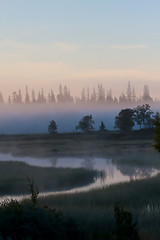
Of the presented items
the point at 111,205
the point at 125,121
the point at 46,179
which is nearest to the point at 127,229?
the point at 111,205

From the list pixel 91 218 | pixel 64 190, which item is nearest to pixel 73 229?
pixel 91 218

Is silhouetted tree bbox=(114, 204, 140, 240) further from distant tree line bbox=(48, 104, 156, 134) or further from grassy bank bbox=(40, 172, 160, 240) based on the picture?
distant tree line bbox=(48, 104, 156, 134)

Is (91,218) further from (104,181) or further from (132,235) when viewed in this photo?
(104,181)

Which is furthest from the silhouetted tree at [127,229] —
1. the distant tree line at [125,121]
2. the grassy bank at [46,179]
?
the distant tree line at [125,121]

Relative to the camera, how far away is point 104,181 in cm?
3500

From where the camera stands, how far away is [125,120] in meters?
121

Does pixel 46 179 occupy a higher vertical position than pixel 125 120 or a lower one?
lower

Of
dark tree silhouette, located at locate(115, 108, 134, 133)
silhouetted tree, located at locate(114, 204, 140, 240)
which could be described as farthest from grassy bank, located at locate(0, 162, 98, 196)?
dark tree silhouette, located at locate(115, 108, 134, 133)

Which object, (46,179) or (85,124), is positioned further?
(85,124)

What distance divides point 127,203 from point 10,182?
14.6 meters

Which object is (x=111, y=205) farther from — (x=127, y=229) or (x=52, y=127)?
(x=52, y=127)

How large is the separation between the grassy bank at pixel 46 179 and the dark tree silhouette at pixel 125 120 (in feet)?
267

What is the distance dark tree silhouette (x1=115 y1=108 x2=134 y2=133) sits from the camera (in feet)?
396

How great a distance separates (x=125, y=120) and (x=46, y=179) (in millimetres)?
88591
